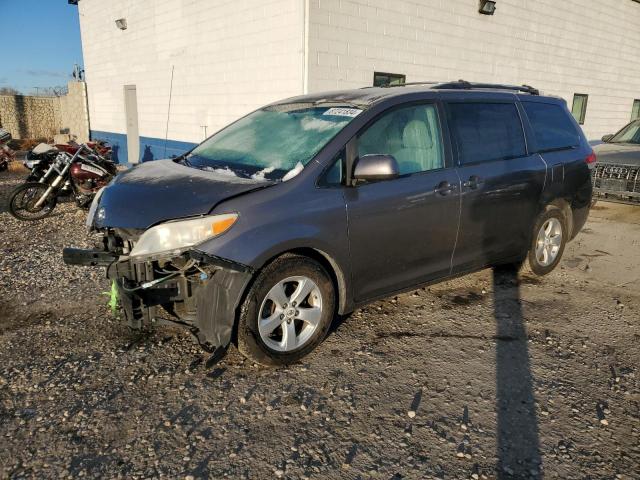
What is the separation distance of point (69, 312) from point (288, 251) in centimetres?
217

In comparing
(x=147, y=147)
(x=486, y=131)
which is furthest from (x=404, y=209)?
(x=147, y=147)

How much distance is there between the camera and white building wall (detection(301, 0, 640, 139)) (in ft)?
26.8

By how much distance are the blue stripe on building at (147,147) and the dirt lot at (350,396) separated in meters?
7.41

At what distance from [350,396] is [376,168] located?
147cm

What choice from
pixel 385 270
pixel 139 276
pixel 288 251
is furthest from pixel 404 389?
pixel 139 276

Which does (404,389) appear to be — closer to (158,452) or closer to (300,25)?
(158,452)

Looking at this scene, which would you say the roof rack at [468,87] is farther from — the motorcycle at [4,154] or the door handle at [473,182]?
the motorcycle at [4,154]

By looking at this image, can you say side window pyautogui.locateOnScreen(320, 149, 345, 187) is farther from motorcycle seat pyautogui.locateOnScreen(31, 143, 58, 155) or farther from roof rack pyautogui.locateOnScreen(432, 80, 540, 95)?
motorcycle seat pyautogui.locateOnScreen(31, 143, 58, 155)

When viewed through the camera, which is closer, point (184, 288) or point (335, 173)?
point (184, 288)

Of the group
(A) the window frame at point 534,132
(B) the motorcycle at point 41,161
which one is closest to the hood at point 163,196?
(A) the window frame at point 534,132

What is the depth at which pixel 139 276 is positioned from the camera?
290 cm

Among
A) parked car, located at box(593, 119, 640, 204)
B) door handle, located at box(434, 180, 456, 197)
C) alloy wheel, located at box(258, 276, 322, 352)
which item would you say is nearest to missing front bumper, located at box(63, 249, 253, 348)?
alloy wheel, located at box(258, 276, 322, 352)

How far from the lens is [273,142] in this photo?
12.1ft

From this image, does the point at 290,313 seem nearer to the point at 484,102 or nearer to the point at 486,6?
the point at 484,102
